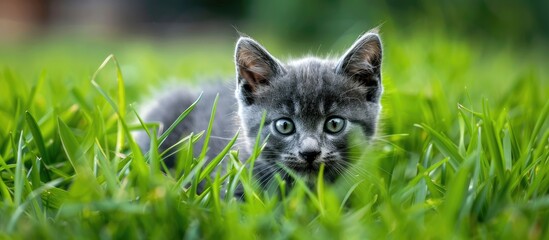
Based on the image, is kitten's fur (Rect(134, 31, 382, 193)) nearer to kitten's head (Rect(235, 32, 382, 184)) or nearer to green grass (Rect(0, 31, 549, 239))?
kitten's head (Rect(235, 32, 382, 184))

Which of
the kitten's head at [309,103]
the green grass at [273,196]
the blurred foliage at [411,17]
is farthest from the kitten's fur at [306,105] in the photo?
the blurred foliage at [411,17]

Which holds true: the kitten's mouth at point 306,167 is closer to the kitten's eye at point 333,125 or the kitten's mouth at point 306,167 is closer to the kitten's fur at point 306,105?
the kitten's fur at point 306,105

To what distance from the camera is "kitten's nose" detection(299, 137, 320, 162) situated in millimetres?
2055

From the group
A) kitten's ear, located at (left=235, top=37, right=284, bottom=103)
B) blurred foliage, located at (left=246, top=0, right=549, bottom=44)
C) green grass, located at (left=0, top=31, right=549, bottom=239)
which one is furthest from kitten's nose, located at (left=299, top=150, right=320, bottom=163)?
blurred foliage, located at (left=246, top=0, right=549, bottom=44)

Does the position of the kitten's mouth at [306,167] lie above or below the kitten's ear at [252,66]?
below

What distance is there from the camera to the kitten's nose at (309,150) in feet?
6.74

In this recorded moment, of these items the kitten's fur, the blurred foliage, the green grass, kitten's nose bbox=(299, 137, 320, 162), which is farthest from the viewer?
the blurred foliage

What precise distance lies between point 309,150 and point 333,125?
205mm

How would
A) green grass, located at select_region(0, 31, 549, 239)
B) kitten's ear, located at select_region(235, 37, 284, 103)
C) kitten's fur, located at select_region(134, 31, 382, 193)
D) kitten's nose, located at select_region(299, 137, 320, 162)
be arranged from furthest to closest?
kitten's ear, located at select_region(235, 37, 284, 103) < kitten's fur, located at select_region(134, 31, 382, 193) < kitten's nose, located at select_region(299, 137, 320, 162) < green grass, located at select_region(0, 31, 549, 239)

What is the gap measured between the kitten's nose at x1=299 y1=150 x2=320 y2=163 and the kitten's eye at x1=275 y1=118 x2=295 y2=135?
0.16m

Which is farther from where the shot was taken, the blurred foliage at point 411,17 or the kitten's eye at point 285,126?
the blurred foliage at point 411,17

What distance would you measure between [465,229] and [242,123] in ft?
3.56

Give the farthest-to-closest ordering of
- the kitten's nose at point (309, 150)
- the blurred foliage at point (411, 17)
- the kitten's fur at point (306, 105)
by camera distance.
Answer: the blurred foliage at point (411, 17) → the kitten's fur at point (306, 105) → the kitten's nose at point (309, 150)

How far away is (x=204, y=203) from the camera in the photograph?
1716mm
